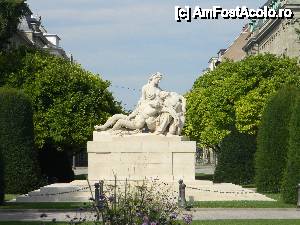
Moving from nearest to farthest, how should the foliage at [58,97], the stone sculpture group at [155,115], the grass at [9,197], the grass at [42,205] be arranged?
the grass at [42,205] < the grass at [9,197] < the stone sculpture group at [155,115] < the foliage at [58,97]

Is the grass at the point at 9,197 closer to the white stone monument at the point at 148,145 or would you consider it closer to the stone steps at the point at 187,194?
the stone steps at the point at 187,194

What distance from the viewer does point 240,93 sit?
6306cm

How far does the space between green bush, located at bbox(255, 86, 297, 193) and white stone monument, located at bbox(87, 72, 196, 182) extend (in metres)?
3.78

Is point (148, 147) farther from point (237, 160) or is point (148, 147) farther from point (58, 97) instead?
point (58, 97)

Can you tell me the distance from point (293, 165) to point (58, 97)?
2794 cm

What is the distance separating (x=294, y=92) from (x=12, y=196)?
41.5ft

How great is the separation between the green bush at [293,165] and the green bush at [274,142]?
6.79m

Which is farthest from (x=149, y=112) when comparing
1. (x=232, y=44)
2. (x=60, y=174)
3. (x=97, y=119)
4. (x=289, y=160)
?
(x=232, y=44)

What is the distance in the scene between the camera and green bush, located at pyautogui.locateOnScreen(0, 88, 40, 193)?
4112 centimetres

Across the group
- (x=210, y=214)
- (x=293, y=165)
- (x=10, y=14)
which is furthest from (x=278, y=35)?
(x=210, y=214)

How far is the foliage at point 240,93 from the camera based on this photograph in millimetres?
61250

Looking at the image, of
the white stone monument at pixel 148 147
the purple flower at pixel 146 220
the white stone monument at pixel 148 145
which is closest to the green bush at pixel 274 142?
the white stone monument at pixel 148 147

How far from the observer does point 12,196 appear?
39.8 metres

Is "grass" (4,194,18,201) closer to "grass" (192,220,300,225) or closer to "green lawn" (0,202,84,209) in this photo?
"green lawn" (0,202,84,209)
